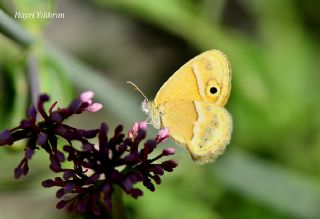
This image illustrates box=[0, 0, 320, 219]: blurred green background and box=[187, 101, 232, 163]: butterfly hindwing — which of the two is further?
box=[0, 0, 320, 219]: blurred green background

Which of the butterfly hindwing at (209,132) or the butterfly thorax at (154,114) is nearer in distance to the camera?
the butterfly hindwing at (209,132)

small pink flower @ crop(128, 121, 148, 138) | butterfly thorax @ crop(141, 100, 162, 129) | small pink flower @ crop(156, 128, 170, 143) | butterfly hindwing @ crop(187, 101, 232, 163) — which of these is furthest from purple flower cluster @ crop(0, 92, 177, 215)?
butterfly thorax @ crop(141, 100, 162, 129)

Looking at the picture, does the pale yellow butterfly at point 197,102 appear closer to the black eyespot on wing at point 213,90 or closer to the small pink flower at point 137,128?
the black eyespot on wing at point 213,90

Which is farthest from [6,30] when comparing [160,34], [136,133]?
[160,34]

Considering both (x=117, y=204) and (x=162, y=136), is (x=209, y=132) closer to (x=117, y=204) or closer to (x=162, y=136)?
(x=162, y=136)

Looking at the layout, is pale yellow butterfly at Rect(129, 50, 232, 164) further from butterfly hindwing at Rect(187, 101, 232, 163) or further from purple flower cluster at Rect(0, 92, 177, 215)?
purple flower cluster at Rect(0, 92, 177, 215)

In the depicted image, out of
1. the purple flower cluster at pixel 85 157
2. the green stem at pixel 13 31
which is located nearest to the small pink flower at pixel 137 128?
the purple flower cluster at pixel 85 157
